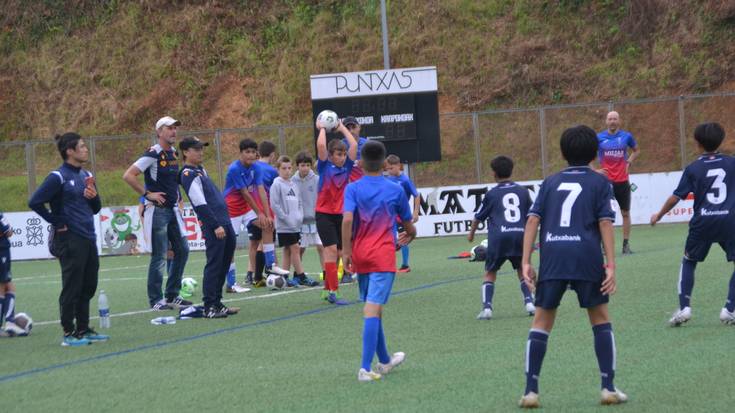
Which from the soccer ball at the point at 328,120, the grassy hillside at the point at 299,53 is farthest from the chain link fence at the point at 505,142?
the soccer ball at the point at 328,120

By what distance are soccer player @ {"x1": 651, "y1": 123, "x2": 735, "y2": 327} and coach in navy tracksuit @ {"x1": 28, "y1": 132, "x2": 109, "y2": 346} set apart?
5.43m

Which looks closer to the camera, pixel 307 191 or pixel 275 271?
pixel 275 271

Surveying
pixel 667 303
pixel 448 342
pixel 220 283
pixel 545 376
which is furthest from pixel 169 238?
pixel 545 376

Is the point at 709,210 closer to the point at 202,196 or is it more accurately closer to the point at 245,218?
the point at 202,196

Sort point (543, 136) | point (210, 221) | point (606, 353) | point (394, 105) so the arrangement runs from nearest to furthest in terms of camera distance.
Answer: point (606, 353) → point (210, 221) → point (394, 105) → point (543, 136)

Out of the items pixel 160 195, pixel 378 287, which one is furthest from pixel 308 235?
pixel 378 287

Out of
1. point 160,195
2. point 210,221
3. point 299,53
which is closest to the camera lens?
point 210,221

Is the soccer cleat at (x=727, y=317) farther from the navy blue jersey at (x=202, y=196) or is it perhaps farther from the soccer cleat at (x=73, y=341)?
the soccer cleat at (x=73, y=341)

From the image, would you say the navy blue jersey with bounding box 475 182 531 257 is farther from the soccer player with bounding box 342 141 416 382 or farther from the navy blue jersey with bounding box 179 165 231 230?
the soccer player with bounding box 342 141 416 382

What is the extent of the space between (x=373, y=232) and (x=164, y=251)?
522 cm

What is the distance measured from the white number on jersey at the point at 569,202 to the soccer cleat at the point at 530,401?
41.4 inches

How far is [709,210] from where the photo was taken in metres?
10.2

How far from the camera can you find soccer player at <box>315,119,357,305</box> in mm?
13250

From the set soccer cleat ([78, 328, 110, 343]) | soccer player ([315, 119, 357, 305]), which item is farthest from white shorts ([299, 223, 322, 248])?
soccer cleat ([78, 328, 110, 343])
